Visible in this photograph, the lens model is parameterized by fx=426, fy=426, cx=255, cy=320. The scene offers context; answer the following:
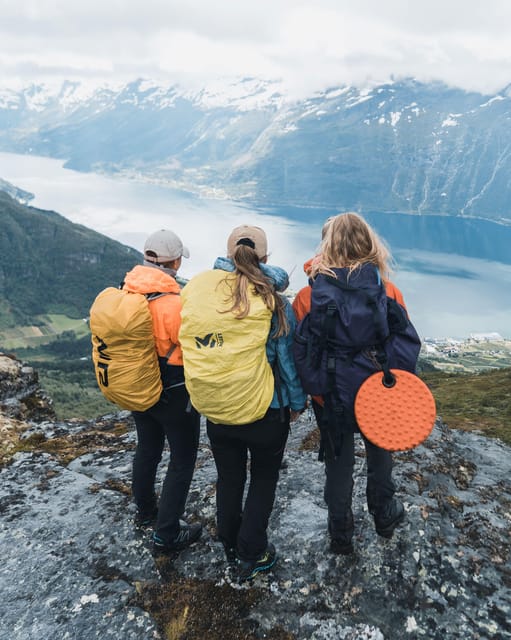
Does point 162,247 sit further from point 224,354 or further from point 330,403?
point 330,403

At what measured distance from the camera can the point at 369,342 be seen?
4.10m

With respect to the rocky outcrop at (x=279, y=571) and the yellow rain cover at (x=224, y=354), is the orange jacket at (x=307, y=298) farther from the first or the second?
the rocky outcrop at (x=279, y=571)

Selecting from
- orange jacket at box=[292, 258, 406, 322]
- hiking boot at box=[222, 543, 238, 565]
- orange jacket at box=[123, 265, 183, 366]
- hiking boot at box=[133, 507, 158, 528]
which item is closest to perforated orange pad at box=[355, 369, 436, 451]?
orange jacket at box=[292, 258, 406, 322]

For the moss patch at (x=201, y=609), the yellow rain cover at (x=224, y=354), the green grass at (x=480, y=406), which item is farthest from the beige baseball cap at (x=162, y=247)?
the green grass at (x=480, y=406)

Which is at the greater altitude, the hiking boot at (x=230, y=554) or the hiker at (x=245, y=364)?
the hiker at (x=245, y=364)

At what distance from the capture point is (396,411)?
13.6 feet

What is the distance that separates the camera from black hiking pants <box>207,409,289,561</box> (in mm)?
4148

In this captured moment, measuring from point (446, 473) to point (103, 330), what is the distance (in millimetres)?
5691

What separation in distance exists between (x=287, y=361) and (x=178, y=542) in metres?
2.63

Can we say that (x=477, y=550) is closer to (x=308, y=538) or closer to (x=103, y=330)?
(x=308, y=538)

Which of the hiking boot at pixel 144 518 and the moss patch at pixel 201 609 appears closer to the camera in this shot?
the moss patch at pixel 201 609

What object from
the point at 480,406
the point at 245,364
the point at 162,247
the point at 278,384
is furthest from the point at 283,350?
the point at 480,406

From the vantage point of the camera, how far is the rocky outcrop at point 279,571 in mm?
4129

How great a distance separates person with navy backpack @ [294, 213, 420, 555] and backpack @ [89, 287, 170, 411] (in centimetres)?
160
